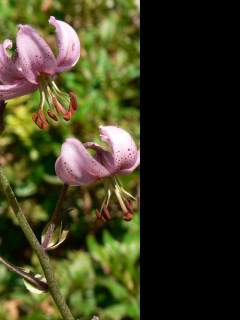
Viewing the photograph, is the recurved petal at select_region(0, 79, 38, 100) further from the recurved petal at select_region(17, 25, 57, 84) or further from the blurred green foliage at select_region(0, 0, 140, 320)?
the blurred green foliage at select_region(0, 0, 140, 320)

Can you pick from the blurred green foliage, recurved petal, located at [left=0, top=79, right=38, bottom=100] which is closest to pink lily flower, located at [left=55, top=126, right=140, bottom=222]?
recurved petal, located at [left=0, top=79, right=38, bottom=100]

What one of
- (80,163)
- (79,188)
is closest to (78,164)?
(80,163)

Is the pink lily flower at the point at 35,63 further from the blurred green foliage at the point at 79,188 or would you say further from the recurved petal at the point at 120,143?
the blurred green foliage at the point at 79,188

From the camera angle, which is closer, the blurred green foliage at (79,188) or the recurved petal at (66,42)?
the recurved petal at (66,42)

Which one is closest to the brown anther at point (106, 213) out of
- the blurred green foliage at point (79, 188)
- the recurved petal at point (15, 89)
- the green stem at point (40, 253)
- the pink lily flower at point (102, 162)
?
the pink lily flower at point (102, 162)

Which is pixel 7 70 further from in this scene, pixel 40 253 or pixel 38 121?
pixel 40 253

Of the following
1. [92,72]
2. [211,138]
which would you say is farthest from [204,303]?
[92,72]
